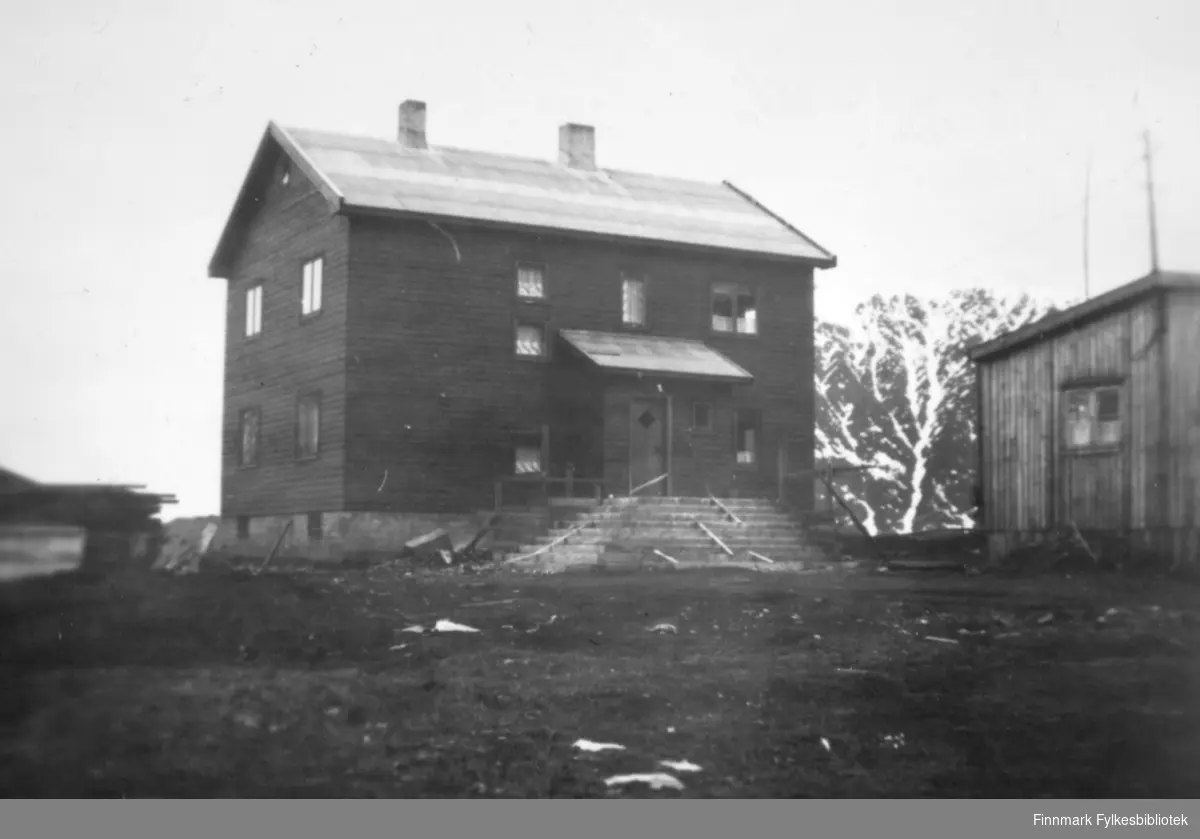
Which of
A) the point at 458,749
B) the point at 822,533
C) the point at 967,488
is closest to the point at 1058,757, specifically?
the point at 458,749

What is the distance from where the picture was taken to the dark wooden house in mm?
23266

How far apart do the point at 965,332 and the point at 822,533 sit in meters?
4.33

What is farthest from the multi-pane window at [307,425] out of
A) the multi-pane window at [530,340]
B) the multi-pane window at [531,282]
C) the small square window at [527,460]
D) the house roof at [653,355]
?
the house roof at [653,355]

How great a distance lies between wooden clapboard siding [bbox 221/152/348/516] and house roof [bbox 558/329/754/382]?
13.2ft

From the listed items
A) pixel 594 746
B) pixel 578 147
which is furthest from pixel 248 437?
pixel 594 746

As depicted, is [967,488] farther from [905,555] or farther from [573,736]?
[573,736]

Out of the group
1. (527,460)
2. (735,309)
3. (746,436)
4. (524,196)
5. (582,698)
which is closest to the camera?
(582,698)

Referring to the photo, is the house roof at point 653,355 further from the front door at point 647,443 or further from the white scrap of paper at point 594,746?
the white scrap of paper at point 594,746

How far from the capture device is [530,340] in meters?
24.8

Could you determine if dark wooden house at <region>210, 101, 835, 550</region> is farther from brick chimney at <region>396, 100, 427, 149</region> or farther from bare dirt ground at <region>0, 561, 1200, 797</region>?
bare dirt ground at <region>0, 561, 1200, 797</region>

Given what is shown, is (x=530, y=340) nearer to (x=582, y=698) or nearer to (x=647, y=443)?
(x=647, y=443)

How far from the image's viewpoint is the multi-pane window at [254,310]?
25.6 metres

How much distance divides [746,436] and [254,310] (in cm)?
906

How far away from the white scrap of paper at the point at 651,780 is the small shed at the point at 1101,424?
12410mm
